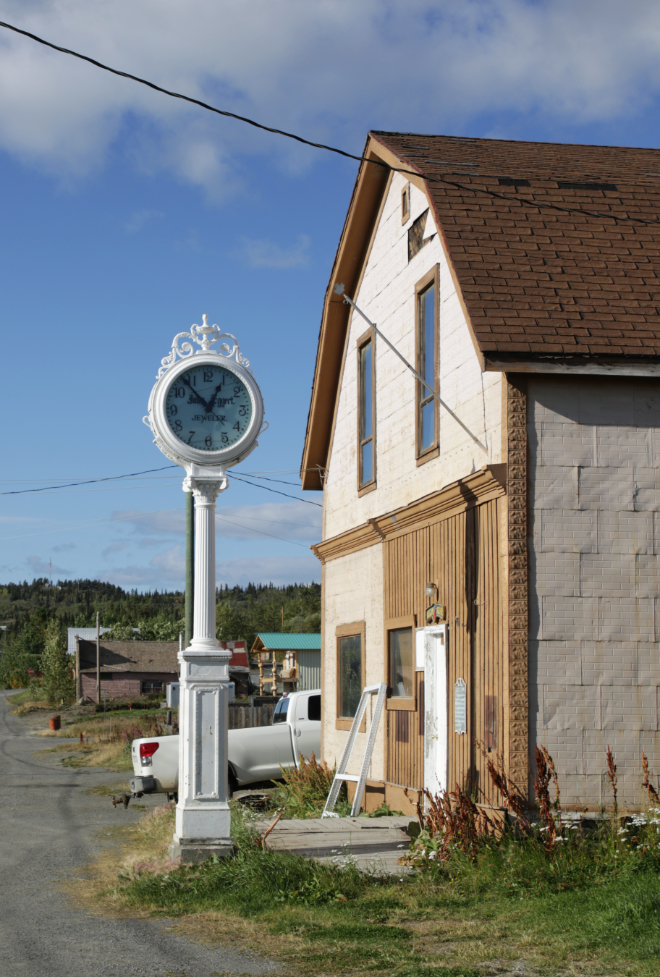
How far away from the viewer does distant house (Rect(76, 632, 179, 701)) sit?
254ft

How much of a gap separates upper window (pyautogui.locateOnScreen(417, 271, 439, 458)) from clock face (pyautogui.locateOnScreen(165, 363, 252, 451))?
3.02 metres

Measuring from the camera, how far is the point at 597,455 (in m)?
10.7

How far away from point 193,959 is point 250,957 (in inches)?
15.6

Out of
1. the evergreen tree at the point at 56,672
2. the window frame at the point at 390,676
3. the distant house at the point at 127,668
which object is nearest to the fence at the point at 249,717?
the window frame at the point at 390,676

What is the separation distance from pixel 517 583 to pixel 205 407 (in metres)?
3.67

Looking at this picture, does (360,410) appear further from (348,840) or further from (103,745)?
(103,745)

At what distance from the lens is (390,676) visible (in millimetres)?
14469

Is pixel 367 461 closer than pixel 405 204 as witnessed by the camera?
No

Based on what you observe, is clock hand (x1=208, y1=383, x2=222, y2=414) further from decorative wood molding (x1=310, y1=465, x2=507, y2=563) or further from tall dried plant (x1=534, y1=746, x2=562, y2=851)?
tall dried plant (x1=534, y1=746, x2=562, y2=851)

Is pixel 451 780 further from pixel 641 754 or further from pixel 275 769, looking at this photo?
pixel 275 769

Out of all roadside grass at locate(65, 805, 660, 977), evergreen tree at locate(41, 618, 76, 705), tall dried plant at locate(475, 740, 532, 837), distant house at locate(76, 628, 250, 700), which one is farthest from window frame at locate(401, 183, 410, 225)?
distant house at locate(76, 628, 250, 700)

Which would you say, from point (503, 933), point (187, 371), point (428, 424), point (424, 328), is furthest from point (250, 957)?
point (424, 328)

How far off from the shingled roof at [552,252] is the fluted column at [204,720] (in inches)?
133

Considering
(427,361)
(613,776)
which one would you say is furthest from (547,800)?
(427,361)
